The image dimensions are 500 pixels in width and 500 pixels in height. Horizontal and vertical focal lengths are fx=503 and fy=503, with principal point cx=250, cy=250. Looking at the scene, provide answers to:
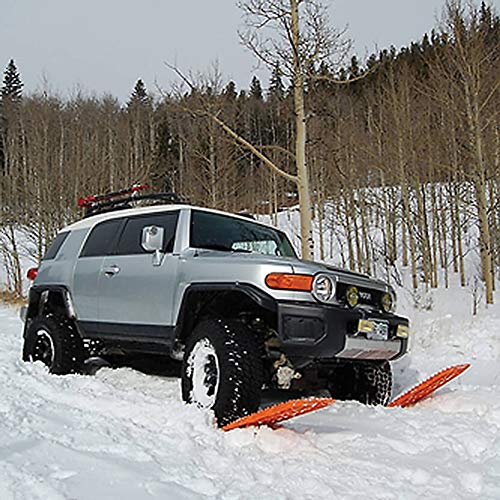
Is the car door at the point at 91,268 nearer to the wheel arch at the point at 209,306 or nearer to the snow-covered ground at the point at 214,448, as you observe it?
the snow-covered ground at the point at 214,448

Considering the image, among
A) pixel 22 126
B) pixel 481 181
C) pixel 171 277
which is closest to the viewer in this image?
pixel 171 277

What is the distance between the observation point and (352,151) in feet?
67.8

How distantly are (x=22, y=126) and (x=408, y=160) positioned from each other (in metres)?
23.3

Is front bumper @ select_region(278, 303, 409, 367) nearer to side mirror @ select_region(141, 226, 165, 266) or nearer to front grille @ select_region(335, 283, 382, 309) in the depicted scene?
front grille @ select_region(335, 283, 382, 309)

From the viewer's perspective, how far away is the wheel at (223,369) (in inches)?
137

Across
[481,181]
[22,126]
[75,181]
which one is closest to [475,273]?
[481,181]

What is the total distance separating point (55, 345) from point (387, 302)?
341 centimetres

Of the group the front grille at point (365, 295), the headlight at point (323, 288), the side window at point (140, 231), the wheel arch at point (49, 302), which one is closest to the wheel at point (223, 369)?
the headlight at point (323, 288)

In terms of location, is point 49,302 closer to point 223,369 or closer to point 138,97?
point 223,369

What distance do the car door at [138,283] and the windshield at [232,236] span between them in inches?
9.1

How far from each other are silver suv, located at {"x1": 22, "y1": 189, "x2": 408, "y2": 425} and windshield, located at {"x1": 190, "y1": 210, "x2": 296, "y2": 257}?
0.01 m

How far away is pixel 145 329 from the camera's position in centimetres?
460

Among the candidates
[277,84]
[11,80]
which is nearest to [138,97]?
[11,80]

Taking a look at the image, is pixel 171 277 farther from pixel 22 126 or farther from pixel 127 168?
pixel 22 126
